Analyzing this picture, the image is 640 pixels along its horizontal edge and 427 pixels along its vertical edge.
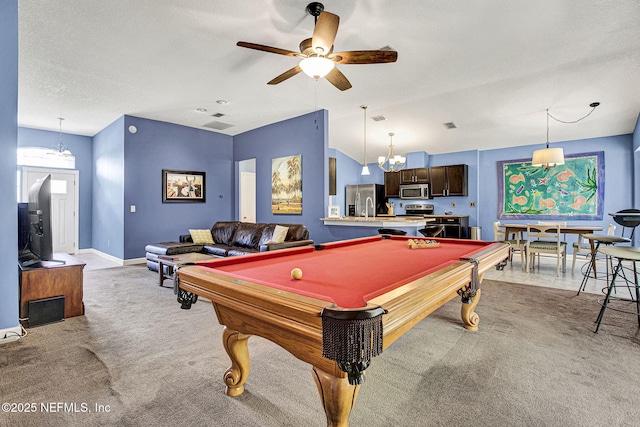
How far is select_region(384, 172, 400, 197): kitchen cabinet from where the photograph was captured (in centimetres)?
825

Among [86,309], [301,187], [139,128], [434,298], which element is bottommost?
[86,309]

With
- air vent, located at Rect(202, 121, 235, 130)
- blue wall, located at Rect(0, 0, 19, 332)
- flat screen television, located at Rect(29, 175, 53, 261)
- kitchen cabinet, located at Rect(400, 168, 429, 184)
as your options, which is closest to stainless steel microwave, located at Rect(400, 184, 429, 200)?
A: kitchen cabinet, located at Rect(400, 168, 429, 184)

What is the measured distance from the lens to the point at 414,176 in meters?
7.91

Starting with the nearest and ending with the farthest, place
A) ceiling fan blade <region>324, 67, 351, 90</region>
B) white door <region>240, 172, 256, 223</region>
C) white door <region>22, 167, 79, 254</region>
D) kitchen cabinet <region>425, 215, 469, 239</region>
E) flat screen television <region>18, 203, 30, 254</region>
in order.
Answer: ceiling fan blade <region>324, 67, 351, 90</region> < flat screen television <region>18, 203, 30, 254</region> < white door <region>22, 167, 79, 254</region> < kitchen cabinet <region>425, 215, 469, 239</region> < white door <region>240, 172, 256, 223</region>

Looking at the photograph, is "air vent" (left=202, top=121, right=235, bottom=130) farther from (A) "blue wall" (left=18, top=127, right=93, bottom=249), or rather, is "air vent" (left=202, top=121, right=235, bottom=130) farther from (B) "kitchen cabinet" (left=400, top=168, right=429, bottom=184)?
(B) "kitchen cabinet" (left=400, top=168, right=429, bottom=184)

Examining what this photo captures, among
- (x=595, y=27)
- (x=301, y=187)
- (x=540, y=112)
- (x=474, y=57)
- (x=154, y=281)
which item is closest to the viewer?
(x=595, y=27)

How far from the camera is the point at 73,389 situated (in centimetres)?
170

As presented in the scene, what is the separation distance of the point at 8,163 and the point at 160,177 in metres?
3.75

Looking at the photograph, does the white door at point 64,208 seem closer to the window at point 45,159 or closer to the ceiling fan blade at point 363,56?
the window at point 45,159

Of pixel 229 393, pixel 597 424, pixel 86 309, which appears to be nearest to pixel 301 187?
pixel 86 309

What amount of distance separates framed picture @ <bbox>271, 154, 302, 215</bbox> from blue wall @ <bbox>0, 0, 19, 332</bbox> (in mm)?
3877

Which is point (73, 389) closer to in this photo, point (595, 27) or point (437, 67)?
point (437, 67)

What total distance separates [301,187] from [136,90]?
2999 millimetres

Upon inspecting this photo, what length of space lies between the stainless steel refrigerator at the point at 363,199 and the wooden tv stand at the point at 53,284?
21.4 feet
